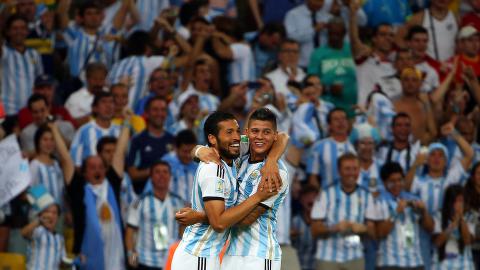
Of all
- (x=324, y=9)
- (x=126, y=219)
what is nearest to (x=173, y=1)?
(x=324, y=9)

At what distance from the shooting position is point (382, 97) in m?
14.7

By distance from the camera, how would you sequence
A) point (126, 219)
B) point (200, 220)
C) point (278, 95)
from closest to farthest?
1. point (200, 220)
2. point (126, 219)
3. point (278, 95)

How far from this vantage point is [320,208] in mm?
13039

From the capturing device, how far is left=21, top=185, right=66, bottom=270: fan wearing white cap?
40.2 ft

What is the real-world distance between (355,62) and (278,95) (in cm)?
197

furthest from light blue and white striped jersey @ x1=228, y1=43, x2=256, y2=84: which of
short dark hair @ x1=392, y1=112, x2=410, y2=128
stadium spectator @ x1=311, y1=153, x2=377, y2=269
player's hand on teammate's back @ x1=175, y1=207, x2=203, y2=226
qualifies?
player's hand on teammate's back @ x1=175, y1=207, x2=203, y2=226

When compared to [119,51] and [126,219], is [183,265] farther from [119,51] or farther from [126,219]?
[119,51]

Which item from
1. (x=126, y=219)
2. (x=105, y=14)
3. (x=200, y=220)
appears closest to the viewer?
(x=200, y=220)

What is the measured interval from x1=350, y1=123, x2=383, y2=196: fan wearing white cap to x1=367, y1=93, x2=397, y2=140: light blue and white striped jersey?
493mm

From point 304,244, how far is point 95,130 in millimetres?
2686

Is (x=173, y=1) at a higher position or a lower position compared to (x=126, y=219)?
higher

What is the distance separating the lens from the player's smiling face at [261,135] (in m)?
8.38

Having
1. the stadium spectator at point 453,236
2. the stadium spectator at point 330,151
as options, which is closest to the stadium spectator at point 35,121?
the stadium spectator at point 330,151

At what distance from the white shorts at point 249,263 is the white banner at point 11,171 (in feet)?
14.7
